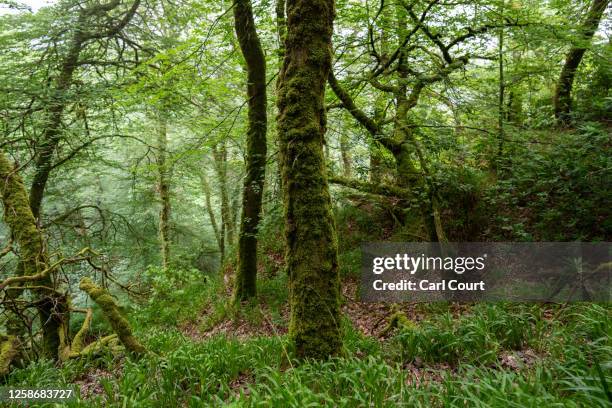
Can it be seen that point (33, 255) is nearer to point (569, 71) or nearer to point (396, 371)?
point (396, 371)

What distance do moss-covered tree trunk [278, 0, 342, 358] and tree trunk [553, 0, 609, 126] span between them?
618 centimetres

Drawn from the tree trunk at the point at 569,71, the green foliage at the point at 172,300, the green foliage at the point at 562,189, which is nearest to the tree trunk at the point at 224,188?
the green foliage at the point at 172,300

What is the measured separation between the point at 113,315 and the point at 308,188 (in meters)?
3.03

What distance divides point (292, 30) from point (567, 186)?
5.69m

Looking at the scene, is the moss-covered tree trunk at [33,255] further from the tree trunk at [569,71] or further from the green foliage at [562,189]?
the tree trunk at [569,71]

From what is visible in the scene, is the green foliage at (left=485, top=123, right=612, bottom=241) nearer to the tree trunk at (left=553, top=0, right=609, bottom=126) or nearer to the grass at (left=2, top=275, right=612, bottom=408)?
the tree trunk at (left=553, top=0, right=609, bottom=126)

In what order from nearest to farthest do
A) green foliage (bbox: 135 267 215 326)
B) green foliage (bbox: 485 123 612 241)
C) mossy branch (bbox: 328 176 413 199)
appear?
green foliage (bbox: 485 123 612 241)
mossy branch (bbox: 328 176 413 199)
green foliage (bbox: 135 267 215 326)

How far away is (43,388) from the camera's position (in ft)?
12.8

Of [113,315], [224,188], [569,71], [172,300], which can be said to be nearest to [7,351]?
[113,315]

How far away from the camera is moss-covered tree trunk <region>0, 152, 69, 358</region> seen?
5219 millimetres

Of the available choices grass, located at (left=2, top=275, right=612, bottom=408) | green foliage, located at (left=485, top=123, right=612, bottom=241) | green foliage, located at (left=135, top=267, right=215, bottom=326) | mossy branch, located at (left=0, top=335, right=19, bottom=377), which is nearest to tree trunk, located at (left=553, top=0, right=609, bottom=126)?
green foliage, located at (left=485, top=123, right=612, bottom=241)

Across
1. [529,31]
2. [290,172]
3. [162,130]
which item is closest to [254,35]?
[290,172]

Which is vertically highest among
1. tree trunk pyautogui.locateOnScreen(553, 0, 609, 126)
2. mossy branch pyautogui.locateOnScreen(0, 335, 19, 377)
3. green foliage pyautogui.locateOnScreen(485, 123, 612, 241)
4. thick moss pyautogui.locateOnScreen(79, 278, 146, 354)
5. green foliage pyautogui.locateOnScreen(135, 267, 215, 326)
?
tree trunk pyautogui.locateOnScreen(553, 0, 609, 126)

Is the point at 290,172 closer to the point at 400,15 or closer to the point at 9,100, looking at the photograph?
the point at 400,15
